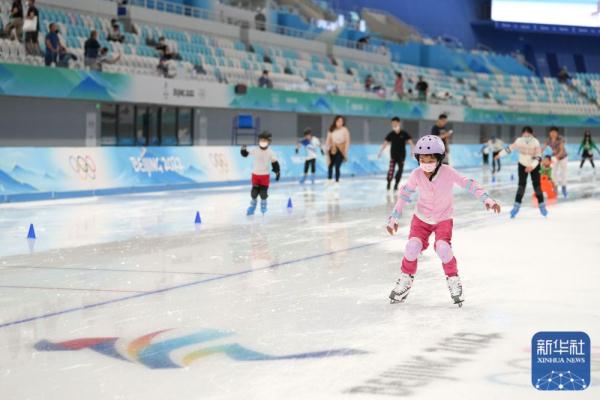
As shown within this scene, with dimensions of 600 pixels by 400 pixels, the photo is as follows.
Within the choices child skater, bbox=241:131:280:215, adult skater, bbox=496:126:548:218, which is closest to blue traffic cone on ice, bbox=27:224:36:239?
child skater, bbox=241:131:280:215

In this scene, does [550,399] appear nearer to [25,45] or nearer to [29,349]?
[29,349]

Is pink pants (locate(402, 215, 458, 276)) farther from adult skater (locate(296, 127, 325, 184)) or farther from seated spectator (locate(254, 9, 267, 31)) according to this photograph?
seated spectator (locate(254, 9, 267, 31))

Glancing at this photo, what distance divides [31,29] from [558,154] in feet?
42.7

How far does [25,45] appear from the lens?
2448cm

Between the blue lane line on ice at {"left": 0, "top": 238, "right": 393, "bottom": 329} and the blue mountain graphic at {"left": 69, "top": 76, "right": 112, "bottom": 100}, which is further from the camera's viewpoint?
the blue mountain graphic at {"left": 69, "top": 76, "right": 112, "bottom": 100}

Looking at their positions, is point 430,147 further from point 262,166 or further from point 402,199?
point 262,166

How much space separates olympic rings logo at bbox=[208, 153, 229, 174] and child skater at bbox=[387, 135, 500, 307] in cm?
1803

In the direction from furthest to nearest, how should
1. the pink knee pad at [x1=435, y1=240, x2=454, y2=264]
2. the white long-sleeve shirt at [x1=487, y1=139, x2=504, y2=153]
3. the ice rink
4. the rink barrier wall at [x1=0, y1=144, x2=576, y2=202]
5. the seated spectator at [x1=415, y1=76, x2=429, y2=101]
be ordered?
the seated spectator at [x1=415, y1=76, x2=429, y2=101], the white long-sleeve shirt at [x1=487, y1=139, x2=504, y2=153], the rink barrier wall at [x1=0, y1=144, x2=576, y2=202], the pink knee pad at [x1=435, y1=240, x2=454, y2=264], the ice rink

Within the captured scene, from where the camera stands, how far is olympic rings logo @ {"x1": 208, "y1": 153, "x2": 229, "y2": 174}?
26.0 meters

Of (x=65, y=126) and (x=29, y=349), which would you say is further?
(x=65, y=126)

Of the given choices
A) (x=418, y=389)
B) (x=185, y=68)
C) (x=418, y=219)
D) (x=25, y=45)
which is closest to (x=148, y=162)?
(x=25, y=45)

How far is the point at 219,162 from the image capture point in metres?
26.3

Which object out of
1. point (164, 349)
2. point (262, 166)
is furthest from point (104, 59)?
point (164, 349)

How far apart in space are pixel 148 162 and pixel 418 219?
1621 centimetres
